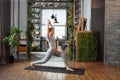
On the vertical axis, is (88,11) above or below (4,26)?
above

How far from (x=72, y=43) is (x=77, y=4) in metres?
2.80

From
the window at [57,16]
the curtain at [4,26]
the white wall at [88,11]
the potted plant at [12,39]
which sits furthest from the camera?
the window at [57,16]

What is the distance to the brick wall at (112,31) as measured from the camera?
921cm

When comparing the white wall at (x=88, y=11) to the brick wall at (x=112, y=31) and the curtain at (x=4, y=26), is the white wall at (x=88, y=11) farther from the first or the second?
the curtain at (x=4, y=26)

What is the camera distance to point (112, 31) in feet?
30.6

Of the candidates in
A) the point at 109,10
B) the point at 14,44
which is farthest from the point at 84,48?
the point at 14,44

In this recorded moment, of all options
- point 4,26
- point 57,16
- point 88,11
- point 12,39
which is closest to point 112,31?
point 88,11

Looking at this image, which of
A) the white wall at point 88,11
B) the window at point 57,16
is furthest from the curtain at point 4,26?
the window at point 57,16

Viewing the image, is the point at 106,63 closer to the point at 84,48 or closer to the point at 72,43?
the point at 84,48

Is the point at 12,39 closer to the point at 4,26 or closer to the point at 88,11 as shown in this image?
the point at 4,26

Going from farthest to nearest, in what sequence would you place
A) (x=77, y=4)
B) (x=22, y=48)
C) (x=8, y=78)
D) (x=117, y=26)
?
(x=77, y=4) → (x=22, y=48) → (x=117, y=26) → (x=8, y=78)

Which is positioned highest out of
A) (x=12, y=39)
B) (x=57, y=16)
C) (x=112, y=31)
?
(x=57, y=16)

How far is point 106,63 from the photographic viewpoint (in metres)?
9.53

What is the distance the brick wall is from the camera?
30.2 feet
